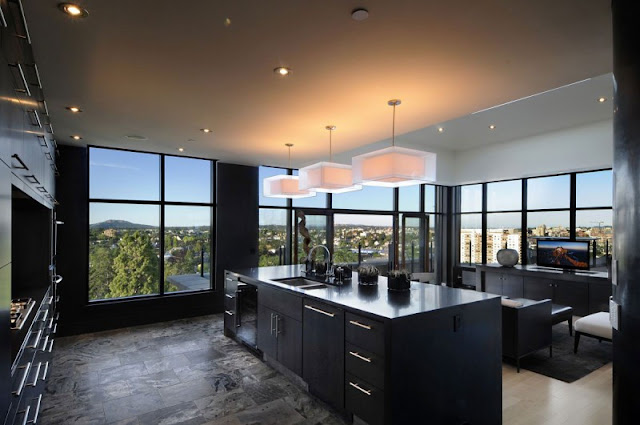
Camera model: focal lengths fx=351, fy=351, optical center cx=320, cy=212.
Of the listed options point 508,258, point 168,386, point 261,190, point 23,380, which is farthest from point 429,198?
point 23,380

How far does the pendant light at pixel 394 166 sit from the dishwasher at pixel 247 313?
1883 millimetres

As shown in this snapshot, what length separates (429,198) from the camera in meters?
9.37

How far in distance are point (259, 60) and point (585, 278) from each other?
6247 millimetres

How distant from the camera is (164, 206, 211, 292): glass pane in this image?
585 centimetres

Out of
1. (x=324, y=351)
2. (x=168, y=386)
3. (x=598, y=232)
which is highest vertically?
(x=598, y=232)

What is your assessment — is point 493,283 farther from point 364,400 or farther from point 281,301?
point 364,400

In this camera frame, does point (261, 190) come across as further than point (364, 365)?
Yes

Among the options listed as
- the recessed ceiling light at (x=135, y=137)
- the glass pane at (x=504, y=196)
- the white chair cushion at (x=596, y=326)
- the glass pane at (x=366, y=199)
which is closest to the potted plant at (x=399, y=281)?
the white chair cushion at (x=596, y=326)

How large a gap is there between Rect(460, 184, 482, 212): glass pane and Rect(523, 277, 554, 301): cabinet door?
2.80 m

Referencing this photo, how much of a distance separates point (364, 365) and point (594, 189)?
22.6 feet

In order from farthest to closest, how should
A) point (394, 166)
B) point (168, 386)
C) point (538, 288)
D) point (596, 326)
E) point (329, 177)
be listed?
point (538, 288), point (596, 326), point (329, 177), point (168, 386), point (394, 166)

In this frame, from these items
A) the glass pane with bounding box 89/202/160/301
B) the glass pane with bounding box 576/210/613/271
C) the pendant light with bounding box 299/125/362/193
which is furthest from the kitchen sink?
the glass pane with bounding box 576/210/613/271

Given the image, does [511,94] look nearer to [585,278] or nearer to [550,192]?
[585,278]

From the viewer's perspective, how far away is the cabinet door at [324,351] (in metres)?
2.69
